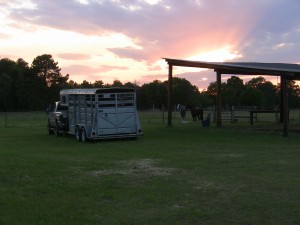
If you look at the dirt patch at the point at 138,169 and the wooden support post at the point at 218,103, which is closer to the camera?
the dirt patch at the point at 138,169

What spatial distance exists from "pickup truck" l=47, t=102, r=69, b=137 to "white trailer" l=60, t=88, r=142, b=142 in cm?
194

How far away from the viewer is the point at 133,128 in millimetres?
19594

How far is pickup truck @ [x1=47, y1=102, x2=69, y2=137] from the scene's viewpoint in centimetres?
2194

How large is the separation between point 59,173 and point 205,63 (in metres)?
15.3

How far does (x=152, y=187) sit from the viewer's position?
8453 millimetres

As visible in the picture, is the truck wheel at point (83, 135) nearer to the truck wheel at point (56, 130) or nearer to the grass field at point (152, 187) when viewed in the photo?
the truck wheel at point (56, 130)

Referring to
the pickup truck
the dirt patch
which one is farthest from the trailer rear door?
the dirt patch

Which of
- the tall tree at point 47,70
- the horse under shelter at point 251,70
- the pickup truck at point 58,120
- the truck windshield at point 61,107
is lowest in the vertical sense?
the pickup truck at point 58,120

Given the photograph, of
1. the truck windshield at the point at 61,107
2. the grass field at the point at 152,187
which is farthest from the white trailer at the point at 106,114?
the grass field at the point at 152,187

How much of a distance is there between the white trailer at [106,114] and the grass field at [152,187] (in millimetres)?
4099

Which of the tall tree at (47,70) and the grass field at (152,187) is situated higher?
the tall tree at (47,70)

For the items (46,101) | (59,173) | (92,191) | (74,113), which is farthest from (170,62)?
(46,101)

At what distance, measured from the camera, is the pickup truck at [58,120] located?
21.9m

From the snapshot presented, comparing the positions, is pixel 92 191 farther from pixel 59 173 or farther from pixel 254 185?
pixel 254 185
